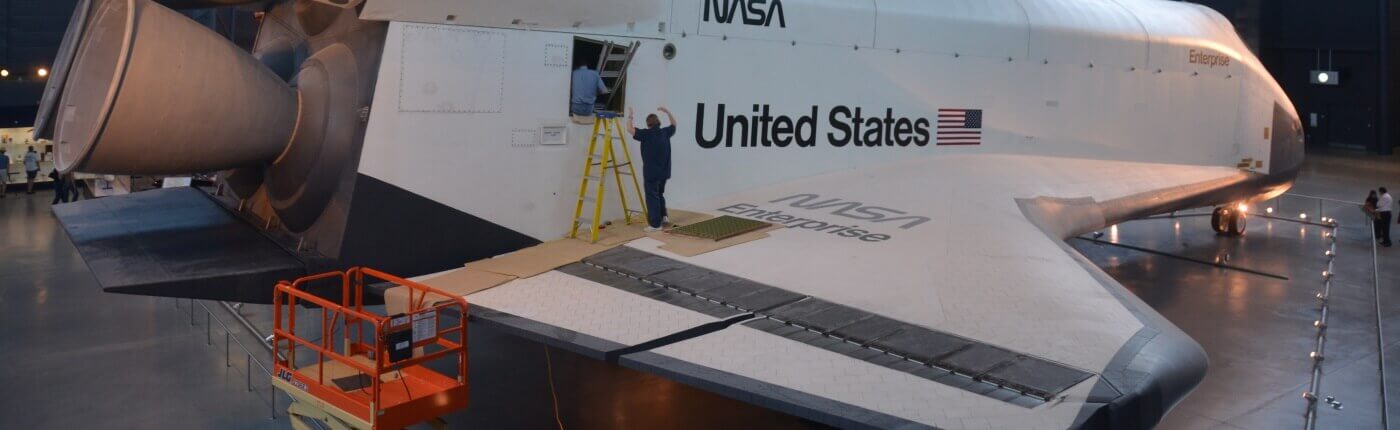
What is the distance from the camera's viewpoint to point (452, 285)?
24.4 ft

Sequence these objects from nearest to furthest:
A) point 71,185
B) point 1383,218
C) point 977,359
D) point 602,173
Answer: point 977,359, point 602,173, point 1383,218, point 71,185

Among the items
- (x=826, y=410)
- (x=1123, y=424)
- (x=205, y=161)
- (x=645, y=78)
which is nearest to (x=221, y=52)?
(x=205, y=161)

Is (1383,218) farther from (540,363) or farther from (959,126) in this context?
(540,363)

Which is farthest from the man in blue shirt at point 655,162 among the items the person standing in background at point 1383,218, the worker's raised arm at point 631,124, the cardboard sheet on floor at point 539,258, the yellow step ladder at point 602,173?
the person standing in background at point 1383,218

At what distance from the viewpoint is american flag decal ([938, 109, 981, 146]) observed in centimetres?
1171

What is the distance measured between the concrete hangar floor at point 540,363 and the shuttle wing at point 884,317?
6.21 feet

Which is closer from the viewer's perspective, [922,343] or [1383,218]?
[922,343]

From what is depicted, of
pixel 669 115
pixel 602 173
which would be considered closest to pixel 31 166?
pixel 602 173

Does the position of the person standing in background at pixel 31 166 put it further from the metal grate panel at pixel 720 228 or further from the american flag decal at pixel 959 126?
the american flag decal at pixel 959 126

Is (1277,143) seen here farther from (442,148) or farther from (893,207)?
(442,148)

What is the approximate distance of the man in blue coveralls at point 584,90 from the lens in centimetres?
849

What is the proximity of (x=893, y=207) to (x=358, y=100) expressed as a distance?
185 inches

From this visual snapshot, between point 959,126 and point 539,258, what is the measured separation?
233 inches

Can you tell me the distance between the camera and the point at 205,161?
730 cm
